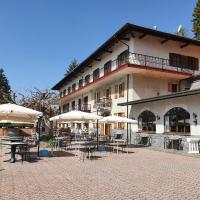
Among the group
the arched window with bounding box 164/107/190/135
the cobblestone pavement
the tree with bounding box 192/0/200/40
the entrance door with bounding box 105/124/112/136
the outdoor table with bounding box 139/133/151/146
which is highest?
the tree with bounding box 192/0/200/40

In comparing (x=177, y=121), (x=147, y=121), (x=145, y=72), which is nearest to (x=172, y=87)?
(x=145, y=72)

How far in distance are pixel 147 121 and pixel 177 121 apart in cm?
377

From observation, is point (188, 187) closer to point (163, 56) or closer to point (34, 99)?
point (163, 56)

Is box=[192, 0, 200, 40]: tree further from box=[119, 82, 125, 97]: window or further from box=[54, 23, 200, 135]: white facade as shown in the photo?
box=[119, 82, 125, 97]: window

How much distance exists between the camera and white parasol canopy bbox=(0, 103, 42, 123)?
37.9 ft

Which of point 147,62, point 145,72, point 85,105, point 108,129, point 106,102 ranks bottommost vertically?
point 108,129

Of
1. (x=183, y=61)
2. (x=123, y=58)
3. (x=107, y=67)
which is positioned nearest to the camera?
(x=123, y=58)

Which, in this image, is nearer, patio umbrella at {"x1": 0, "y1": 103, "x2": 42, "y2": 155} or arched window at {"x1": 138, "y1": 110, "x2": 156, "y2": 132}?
patio umbrella at {"x1": 0, "y1": 103, "x2": 42, "y2": 155}

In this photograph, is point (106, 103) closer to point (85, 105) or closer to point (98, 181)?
point (85, 105)

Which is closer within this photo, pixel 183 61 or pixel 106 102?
pixel 183 61

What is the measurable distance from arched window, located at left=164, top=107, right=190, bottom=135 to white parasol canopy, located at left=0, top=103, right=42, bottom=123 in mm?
9932

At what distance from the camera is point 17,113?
11.7 m

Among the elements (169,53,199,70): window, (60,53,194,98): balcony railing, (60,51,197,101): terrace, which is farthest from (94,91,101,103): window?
(169,53,199,70): window

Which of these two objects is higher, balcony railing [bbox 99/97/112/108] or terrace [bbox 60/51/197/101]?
terrace [bbox 60/51/197/101]
